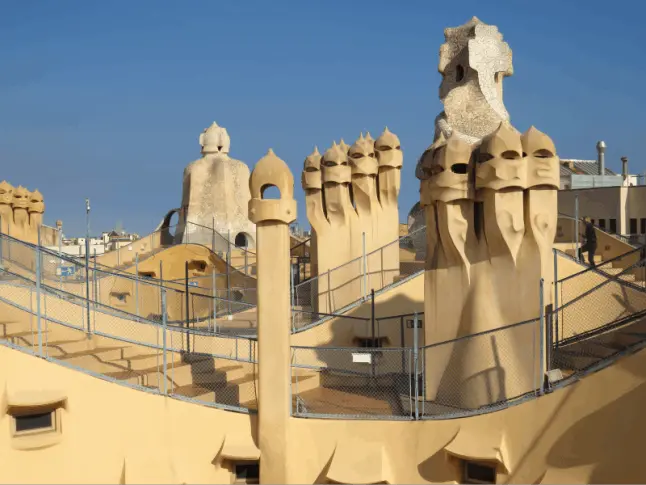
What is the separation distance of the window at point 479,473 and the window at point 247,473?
2.89m

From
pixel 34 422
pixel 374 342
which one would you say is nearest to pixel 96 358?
pixel 34 422

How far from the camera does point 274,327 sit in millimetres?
10688

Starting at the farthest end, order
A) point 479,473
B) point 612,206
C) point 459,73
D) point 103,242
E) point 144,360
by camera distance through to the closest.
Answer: point 103,242 < point 612,206 < point 459,73 < point 144,360 < point 479,473

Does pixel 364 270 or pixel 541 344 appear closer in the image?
pixel 541 344

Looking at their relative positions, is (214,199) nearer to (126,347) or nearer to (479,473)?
(126,347)

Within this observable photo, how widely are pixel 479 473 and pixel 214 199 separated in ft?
72.7

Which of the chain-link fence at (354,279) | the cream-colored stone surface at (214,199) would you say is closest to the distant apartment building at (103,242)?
the cream-colored stone surface at (214,199)

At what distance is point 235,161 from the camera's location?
3172 cm

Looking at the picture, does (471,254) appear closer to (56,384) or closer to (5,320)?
(56,384)

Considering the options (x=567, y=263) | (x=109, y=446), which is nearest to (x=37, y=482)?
(x=109, y=446)

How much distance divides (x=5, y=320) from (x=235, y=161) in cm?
2005

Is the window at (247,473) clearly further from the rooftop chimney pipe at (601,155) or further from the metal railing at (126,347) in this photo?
the rooftop chimney pipe at (601,155)

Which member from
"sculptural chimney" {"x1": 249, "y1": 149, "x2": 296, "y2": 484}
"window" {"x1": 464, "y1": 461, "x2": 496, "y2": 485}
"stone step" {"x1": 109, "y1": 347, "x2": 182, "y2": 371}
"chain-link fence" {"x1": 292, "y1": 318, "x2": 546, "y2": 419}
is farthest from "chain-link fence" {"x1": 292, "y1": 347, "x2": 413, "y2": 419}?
"stone step" {"x1": 109, "y1": 347, "x2": 182, "y2": 371}

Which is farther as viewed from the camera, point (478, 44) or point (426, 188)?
point (478, 44)
